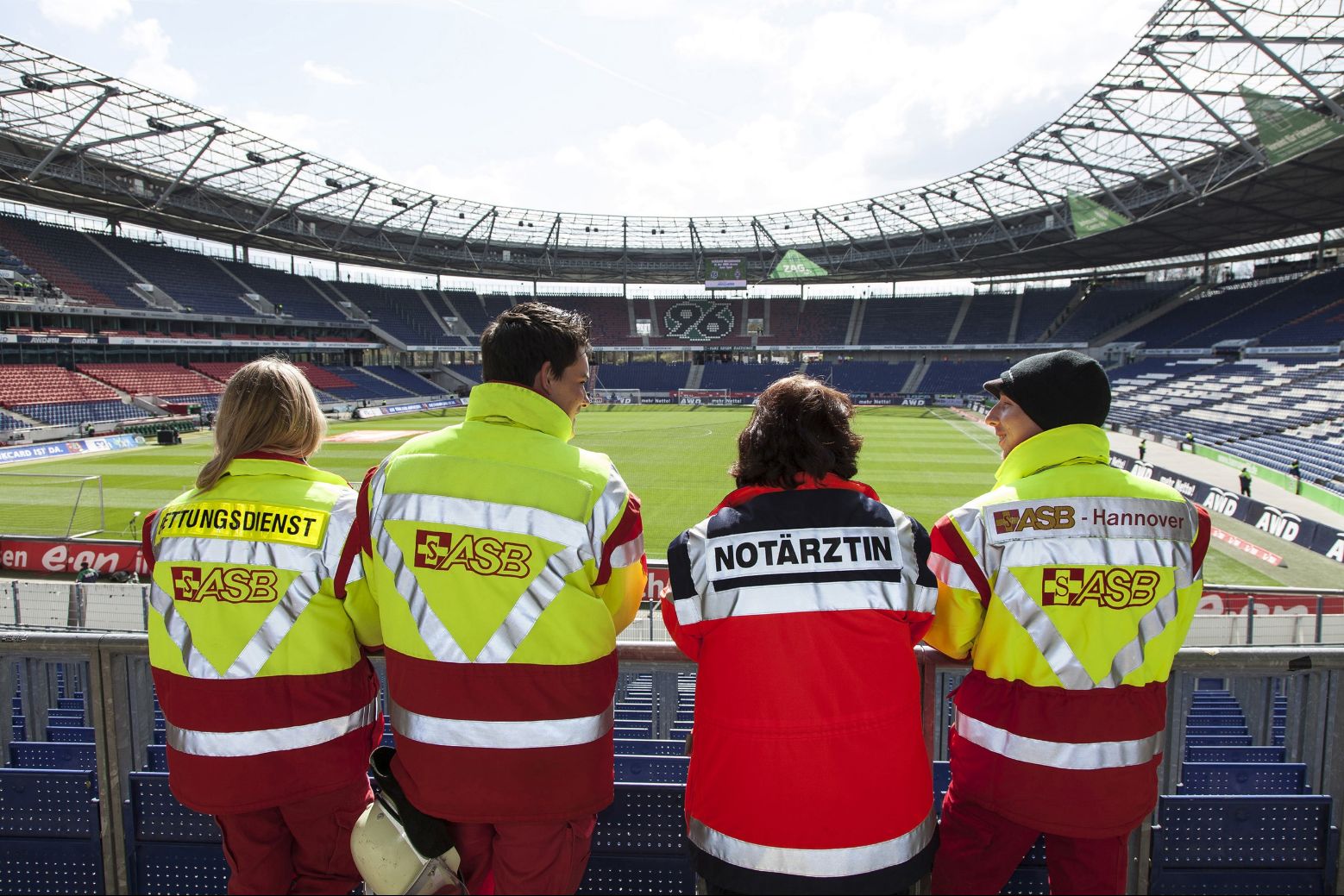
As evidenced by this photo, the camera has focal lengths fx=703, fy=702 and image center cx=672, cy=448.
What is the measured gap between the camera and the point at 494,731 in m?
2.02

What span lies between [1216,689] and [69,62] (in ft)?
151

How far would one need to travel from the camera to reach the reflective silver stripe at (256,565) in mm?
2268

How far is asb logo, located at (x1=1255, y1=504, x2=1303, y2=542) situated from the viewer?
54.9 ft

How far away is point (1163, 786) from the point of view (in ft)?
9.64

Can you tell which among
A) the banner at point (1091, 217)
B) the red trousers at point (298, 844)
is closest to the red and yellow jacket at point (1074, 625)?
the red trousers at point (298, 844)

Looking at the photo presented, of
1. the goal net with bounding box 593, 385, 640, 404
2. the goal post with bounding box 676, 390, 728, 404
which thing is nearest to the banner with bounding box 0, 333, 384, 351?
the goal net with bounding box 593, 385, 640, 404

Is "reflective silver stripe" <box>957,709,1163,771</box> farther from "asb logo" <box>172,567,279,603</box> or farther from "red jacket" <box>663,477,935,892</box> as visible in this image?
"asb logo" <box>172,567,279,603</box>

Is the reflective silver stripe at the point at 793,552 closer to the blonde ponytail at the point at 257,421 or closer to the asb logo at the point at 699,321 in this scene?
the blonde ponytail at the point at 257,421

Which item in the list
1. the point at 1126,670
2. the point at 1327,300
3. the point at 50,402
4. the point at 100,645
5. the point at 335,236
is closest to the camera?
the point at 1126,670

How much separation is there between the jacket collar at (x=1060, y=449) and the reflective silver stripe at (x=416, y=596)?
181cm

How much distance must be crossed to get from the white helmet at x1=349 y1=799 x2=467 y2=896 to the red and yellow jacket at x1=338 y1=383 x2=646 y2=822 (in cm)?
16

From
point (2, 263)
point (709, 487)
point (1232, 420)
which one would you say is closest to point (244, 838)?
point (709, 487)

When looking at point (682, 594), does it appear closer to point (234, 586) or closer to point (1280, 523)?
point (234, 586)

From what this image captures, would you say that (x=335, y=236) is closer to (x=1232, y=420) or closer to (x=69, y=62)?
(x=69, y=62)
